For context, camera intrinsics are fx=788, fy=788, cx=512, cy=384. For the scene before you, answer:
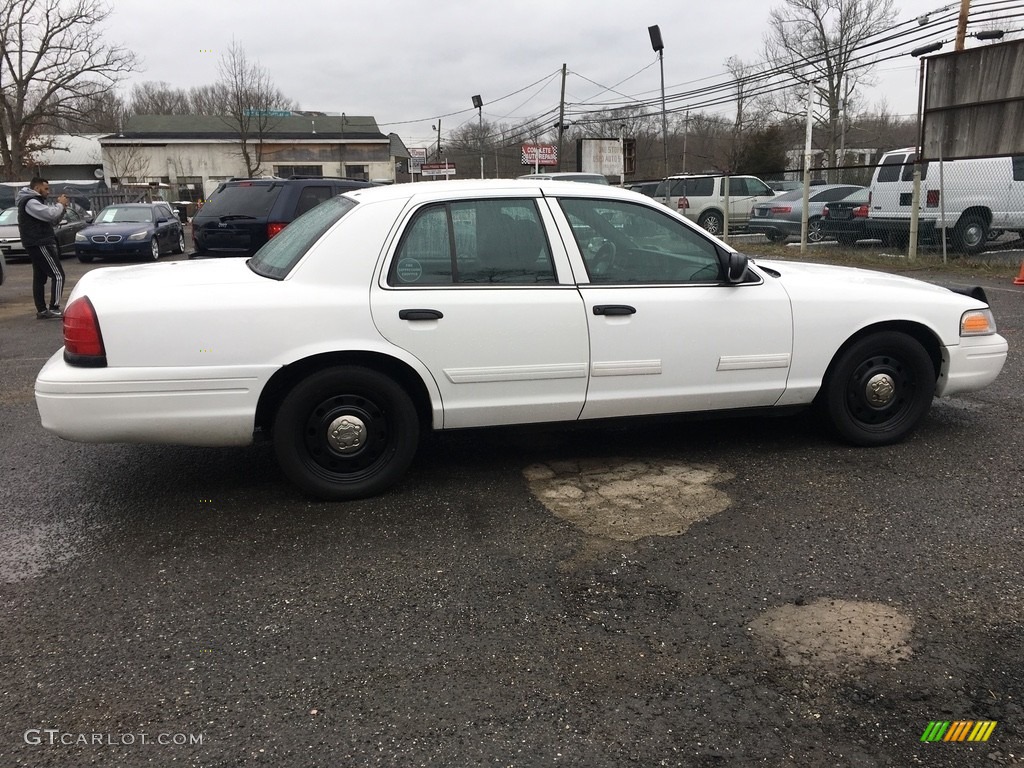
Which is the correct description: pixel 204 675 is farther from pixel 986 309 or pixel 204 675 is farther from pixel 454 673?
pixel 986 309

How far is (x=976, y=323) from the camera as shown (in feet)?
15.4

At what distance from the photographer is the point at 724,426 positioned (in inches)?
207

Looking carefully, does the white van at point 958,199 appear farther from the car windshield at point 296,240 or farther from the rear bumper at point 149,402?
the rear bumper at point 149,402

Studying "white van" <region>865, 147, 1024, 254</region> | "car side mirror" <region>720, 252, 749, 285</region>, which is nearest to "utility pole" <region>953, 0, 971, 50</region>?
"white van" <region>865, 147, 1024, 254</region>

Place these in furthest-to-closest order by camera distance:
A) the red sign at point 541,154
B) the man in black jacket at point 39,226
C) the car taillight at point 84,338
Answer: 1. the red sign at point 541,154
2. the man in black jacket at point 39,226
3. the car taillight at point 84,338

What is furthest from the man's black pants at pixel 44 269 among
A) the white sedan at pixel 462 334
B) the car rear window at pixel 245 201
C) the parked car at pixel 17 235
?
the parked car at pixel 17 235

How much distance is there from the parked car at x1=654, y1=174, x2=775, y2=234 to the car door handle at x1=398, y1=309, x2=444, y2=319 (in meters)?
18.6

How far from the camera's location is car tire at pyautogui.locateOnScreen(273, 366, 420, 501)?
3842 mm

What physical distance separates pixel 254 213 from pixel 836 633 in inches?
387

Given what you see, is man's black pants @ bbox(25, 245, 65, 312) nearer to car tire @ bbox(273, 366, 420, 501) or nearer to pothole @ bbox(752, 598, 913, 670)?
car tire @ bbox(273, 366, 420, 501)

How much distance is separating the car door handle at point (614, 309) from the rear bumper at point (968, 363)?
2026mm

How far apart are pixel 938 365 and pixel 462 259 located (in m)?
2.95

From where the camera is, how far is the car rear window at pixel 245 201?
10.9 metres

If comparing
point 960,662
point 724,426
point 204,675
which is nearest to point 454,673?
point 204,675
